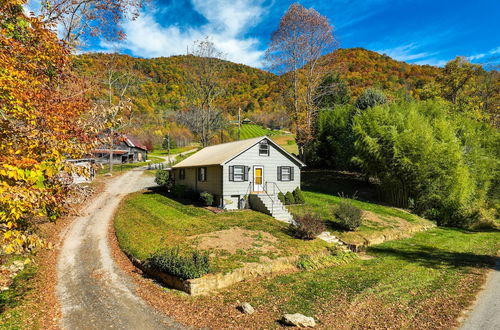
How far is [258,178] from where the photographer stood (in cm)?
2406

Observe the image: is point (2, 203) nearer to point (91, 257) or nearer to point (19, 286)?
point (19, 286)

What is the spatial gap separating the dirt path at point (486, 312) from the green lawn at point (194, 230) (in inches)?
262

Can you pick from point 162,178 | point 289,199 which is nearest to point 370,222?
point 289,199

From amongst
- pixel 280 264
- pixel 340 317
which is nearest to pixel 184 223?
pixel 280 264

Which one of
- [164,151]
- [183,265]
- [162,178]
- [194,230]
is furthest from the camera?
[164,151]

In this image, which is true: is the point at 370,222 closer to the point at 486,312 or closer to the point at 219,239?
the point at 219,239

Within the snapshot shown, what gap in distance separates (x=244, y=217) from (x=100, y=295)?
1102cm

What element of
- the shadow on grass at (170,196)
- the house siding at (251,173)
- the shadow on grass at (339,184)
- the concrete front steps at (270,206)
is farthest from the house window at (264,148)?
the shadow on grass at (339,184)

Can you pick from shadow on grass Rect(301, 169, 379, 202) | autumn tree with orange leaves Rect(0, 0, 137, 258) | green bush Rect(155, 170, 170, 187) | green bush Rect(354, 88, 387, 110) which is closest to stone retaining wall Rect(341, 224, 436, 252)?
shadow on grass Rect(301, 169, 379, 202)

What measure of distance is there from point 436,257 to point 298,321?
35.1 ft

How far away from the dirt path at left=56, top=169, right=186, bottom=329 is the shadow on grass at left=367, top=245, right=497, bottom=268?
1210cm

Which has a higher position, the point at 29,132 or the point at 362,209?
the point at 29,132

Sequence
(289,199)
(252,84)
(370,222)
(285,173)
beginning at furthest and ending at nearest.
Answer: (252,84) → (285,173) → (289,199) → (370,222)

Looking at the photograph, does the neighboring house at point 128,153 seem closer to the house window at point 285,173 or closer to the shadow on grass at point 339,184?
the shadow on grass at point 339,184
